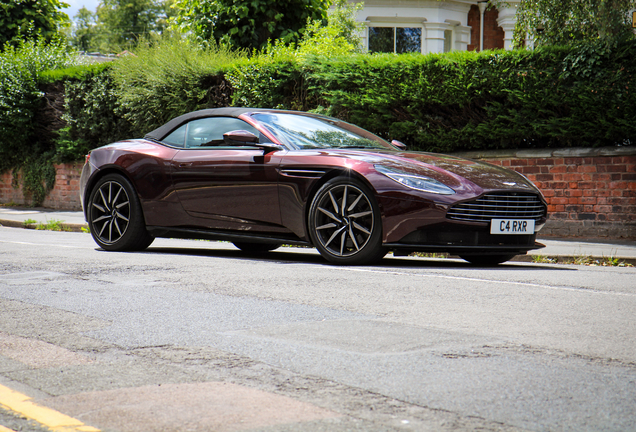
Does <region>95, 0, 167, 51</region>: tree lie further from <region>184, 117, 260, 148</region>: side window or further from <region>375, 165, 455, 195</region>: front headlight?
<region>375, 165, 455, 195</region>: front headlight

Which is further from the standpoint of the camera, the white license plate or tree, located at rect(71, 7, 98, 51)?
tree, located at rect(71, 7, 98, 51)

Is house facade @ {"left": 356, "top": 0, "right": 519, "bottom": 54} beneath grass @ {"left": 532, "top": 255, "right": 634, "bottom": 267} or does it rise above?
above

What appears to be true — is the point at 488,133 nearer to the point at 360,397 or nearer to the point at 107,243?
the point at 107,243

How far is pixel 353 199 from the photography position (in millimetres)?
6902

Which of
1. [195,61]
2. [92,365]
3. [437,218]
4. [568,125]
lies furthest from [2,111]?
[92,365]

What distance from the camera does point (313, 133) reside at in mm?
7910

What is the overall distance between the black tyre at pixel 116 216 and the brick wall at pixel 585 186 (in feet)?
20.4

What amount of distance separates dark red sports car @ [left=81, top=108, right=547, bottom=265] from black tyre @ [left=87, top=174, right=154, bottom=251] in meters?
0.02

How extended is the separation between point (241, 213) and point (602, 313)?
3806mm

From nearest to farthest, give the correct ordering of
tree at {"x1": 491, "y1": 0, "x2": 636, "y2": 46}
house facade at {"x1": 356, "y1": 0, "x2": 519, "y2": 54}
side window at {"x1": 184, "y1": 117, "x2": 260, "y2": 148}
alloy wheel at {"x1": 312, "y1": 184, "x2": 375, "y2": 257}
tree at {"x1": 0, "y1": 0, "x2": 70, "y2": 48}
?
alloy wheel at {"x1": 312, "y1": 184, "x2": 375, "y2": 257}
side window at {"x1": 184, "y1": 117, "x2": 260, "y2": 148}
tree at {"x1": 491, "y1": 0, "x2": 636, "y2": 46}
tree at {"x1": 0, "y1": 0, "x2": 70, "y2": 48}
house facade at {"x1": 356, "y1": 0, "x2": 519, "y2": 54}

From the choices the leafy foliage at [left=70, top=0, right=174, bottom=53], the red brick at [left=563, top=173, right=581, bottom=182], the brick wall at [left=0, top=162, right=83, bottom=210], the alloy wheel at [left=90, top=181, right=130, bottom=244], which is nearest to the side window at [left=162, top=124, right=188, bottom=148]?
the alloy wheel at [left=90, top=181, right=130, bottom=244]

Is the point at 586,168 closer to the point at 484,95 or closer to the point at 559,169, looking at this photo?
the point at 559,169

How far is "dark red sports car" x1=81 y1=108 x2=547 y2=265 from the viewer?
6.66 metres

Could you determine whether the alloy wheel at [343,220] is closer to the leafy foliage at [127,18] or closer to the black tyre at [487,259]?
the black tyre at [487,259]
